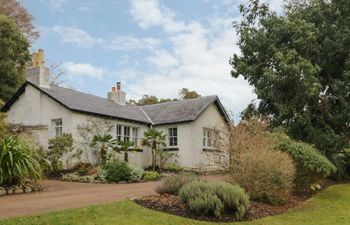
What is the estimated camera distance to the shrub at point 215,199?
1002 cm

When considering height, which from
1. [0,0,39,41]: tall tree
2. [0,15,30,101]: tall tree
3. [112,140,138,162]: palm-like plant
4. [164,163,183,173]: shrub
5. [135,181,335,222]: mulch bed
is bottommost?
[135,181,335,222]: mulch bed

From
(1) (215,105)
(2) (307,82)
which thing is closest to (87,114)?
(1) (215,105)

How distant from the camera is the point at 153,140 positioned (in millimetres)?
25188

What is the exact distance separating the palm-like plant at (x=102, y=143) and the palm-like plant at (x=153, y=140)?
91.8 inches

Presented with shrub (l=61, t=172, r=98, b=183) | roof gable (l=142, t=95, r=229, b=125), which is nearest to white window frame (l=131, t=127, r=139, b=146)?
roof gable (l=142, t=95, r=229, b=125)

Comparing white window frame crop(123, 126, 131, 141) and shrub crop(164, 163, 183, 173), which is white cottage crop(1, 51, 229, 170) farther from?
shrub crop(164, 163, 183, 173)

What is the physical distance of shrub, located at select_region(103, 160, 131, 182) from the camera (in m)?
18.7

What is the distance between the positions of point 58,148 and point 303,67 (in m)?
13.2

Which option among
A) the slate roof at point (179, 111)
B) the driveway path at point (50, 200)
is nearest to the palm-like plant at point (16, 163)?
the driveway path at point (50, 200)

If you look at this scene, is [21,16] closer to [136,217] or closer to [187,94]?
[187,94]

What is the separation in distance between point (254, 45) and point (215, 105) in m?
6.95

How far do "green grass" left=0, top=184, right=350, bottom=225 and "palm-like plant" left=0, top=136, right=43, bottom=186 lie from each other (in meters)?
5.09

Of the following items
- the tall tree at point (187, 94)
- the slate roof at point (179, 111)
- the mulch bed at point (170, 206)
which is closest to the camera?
the mulch bed at point (170, 206)

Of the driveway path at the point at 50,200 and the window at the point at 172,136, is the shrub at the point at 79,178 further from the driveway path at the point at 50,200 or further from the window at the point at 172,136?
the window at the point at 172,136
